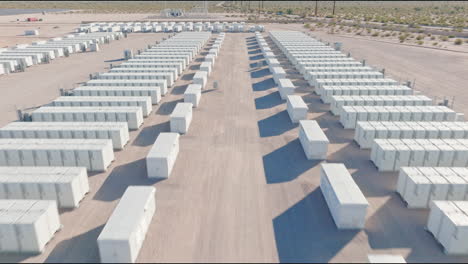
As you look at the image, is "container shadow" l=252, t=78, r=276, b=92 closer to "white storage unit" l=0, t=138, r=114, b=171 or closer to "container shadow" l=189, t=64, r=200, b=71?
"container shadow" l=189, t=64, r=200, b=71

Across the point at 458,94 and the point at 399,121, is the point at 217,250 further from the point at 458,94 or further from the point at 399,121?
the point at 458,94

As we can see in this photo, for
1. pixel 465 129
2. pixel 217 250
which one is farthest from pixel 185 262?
pixel 465 129

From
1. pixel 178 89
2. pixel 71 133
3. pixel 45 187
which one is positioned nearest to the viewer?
pixel 45 187

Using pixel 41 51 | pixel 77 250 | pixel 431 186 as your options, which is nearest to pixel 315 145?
pixel 431 186

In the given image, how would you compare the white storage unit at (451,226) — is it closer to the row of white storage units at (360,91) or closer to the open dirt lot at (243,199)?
the open dirt lot at (243,199)

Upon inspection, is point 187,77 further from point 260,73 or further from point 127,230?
point 127,230

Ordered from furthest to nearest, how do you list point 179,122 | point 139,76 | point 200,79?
point 139,76 < point 200,79 < point 179,122
